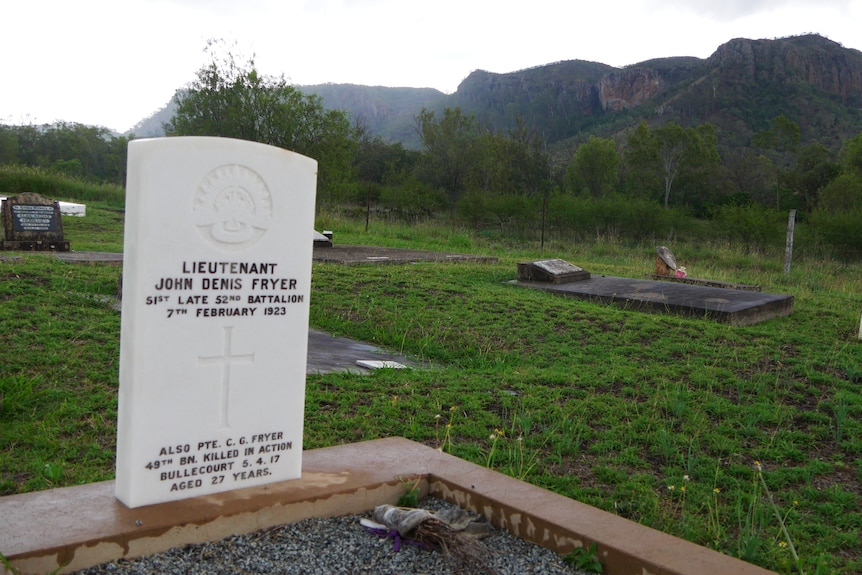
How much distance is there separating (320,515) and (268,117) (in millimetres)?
28951

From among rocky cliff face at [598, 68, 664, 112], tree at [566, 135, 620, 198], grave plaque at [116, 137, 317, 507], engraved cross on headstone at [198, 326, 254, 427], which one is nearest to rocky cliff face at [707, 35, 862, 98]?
rocky cliff face at [598, 68, 664, 112]

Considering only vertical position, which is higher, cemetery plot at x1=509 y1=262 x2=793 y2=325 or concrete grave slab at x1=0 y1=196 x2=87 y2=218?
concrete grave slab at x1=0 y1=196 x2=87 y2=218

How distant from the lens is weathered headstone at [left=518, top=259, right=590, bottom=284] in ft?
37.6

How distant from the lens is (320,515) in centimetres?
317

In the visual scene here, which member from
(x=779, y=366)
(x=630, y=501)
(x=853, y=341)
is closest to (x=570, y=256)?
(x=853, y=341)

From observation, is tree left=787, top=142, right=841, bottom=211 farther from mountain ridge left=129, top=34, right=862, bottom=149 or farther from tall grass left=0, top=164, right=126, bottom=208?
tall grass left=0, top=164, right=126, bottom=208

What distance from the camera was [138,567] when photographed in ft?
8.53

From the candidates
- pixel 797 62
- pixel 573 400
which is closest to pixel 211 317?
pixel 573 400

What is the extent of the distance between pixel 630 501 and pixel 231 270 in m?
2.18

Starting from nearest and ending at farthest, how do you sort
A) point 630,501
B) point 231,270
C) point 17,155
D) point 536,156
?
point 231,270 < point 630,501 < point 17,155 < point 536,156

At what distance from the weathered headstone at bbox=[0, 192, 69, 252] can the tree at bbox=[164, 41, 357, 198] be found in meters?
16.7

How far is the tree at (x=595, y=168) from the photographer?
49.5 m

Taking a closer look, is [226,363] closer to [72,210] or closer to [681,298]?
[681,298]

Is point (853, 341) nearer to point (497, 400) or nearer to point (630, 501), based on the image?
Answer: point (497, 400)
